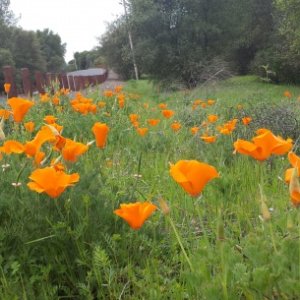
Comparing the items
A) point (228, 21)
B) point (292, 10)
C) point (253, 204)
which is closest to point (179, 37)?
point (228, 21)

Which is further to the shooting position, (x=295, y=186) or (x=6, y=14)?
(x=6, y=14)

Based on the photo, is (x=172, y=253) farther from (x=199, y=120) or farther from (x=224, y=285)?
(x=199, y=120)

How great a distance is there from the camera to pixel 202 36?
24.7 m

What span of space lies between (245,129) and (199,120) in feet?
5.20

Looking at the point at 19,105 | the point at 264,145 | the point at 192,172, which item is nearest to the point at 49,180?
the point at 192,172

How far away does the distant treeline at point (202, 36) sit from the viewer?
2355 centimetres

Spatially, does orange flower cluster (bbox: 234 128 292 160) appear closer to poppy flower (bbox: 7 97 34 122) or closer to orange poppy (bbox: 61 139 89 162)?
orange poppy (bbox: 61 139 89 162)

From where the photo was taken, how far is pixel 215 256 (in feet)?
4.09

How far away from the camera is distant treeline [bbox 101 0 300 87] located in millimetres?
23547

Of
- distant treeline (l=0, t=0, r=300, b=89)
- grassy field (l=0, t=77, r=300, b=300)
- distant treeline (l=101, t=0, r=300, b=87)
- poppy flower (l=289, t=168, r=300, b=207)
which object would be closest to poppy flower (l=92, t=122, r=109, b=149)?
grassy field (l=0, t=77, r=300, b=300)

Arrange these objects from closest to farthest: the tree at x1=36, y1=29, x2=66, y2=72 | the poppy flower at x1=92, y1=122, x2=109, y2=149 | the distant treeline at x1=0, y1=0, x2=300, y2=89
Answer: the poppy flower at x1=92, y1=122, x2=109, y2=149 < the distant treeline at x1=0, y1=0, x2=300, y2=89 < the tree at x1=36, y1=29, x2=66, y2=72

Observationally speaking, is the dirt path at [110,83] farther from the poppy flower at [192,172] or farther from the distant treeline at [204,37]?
the poppy flower at [192,172]

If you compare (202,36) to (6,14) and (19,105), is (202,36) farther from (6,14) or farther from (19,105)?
(6,14)

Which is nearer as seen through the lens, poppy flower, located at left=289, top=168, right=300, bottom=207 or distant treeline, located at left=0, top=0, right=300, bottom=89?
poppy flower, located at left=289, top=168, right=300, bottom=207
